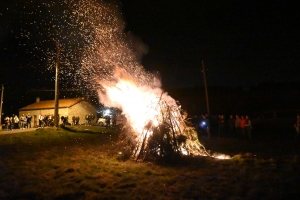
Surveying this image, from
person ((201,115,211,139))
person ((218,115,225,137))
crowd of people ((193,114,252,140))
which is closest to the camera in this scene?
crowd of people ((193,114,252,140))

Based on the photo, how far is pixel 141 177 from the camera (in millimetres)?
9578

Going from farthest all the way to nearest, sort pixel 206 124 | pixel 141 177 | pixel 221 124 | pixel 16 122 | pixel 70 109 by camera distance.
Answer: pixel 70 109 → pixel 16 122 → pixel 221 124 → pixel 206 124 → pixel 141 177

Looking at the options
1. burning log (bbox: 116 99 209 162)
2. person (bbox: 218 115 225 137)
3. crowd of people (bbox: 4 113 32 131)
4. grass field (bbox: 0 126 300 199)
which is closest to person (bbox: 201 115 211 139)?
person (bbox: 218 115 225 137)

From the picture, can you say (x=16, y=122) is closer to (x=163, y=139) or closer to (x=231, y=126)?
(x=231, y=126)

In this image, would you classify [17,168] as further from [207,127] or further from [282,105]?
[282,105]

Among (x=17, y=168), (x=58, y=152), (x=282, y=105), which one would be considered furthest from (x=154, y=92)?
(x=282, y=105)

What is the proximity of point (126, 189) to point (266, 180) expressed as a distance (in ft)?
13.2

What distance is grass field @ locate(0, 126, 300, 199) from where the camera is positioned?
7.71 m

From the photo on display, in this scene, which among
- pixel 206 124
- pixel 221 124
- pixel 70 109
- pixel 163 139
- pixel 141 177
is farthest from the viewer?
pixel 70 109

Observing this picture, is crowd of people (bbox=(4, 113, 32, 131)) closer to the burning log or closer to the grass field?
the grass field

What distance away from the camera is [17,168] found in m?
10.8

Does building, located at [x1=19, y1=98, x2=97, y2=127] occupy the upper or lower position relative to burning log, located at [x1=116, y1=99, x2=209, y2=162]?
upper

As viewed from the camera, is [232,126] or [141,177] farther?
[232,126]

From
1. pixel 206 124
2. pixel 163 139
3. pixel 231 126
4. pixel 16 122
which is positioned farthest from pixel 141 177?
pixel 16 122
